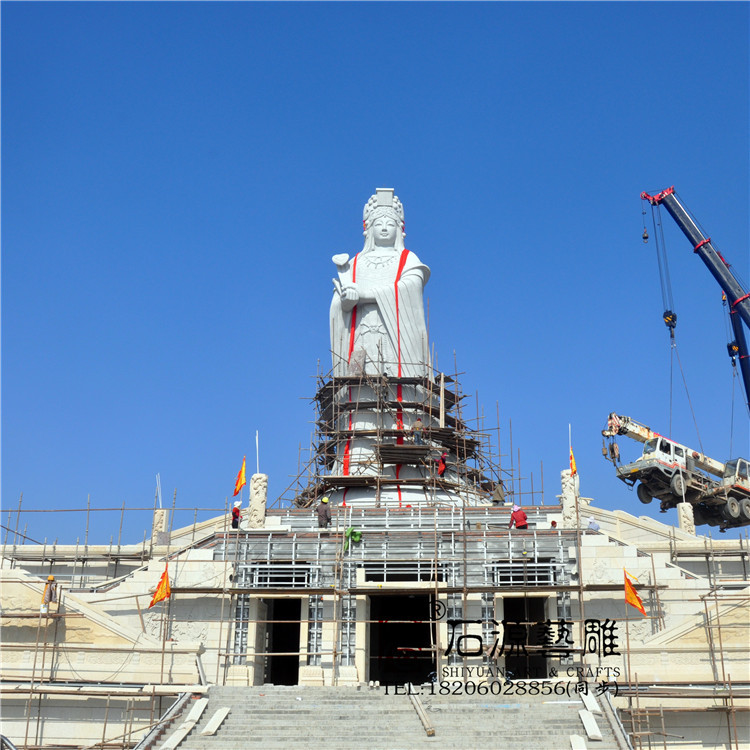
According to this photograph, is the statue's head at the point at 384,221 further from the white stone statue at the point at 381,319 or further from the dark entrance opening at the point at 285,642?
the dark entrance opening at the point at 285,642

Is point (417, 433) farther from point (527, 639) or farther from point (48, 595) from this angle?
point (48, 595)

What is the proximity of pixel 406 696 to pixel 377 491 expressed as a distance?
32.3 ft

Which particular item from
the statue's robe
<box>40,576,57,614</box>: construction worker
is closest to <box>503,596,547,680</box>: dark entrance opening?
the statue's robe

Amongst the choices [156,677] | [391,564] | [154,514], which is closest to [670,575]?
[391,564]

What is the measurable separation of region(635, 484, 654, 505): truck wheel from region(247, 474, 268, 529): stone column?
18.9 m

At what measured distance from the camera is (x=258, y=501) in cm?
2552

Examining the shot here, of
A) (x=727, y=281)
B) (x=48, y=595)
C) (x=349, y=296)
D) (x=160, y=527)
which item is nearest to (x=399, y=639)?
(x=160, y=527)

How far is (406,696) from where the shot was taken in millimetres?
18594

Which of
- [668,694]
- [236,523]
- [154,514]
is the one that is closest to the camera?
[668,694]

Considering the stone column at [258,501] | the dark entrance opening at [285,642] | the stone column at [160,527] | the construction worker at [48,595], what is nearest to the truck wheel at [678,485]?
the dark entrance opening at [285,642]

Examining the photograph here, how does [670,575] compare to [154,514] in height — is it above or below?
below

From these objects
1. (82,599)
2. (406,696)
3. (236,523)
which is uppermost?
(236,523)

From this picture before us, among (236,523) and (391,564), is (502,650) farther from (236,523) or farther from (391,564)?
(236,523)

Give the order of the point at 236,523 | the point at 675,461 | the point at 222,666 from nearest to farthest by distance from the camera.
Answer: the point at 222,666 → the point at 236,523 → the point at 675,461
